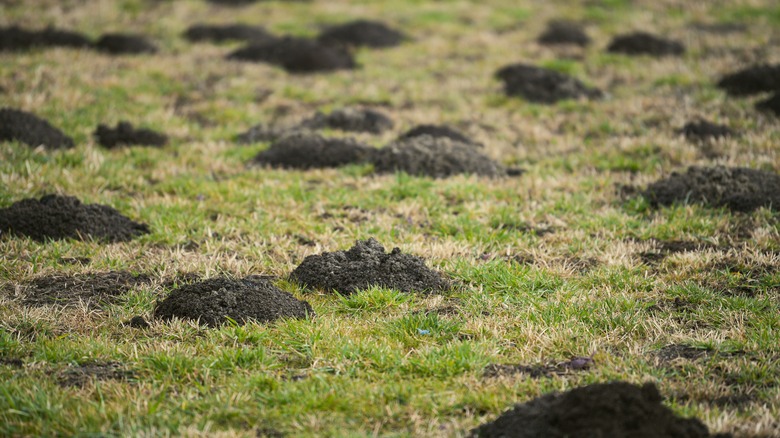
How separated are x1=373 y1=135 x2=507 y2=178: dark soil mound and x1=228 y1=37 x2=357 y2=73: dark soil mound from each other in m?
5.25

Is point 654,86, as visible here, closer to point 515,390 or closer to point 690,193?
point 690,193

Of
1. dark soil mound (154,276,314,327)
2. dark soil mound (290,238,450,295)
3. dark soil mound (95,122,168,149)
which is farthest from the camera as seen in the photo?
dark soil mound (95,122,168,149)

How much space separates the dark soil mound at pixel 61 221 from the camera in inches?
260

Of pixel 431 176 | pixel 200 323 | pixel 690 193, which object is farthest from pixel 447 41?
pixel 200 323

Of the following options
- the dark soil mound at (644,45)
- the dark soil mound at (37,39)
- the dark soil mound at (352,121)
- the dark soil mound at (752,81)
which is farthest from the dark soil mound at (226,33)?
the dark soil mound at (752,81)

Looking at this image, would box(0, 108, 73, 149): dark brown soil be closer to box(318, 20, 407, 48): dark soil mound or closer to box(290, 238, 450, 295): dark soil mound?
box(290, 238, 450, 295): dark soil mound

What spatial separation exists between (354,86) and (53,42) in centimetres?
676

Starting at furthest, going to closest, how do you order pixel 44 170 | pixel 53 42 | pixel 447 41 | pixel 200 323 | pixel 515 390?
pixel 447 41 → pixel 53 42 → pixel 44 170 → pixel 200 323 → pixel 515 390

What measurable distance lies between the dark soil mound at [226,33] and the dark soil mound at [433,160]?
7863 millimetres

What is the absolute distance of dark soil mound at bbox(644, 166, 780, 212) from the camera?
24.5 ft

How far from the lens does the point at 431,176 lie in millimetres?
8930

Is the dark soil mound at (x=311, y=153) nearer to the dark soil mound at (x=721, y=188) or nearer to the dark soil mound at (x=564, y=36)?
the dark soil mound at (x=721, y=188)

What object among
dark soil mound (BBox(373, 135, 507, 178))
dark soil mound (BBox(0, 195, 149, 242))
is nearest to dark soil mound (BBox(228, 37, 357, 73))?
dark soil mound (BBox(373, 135, 507, 178))

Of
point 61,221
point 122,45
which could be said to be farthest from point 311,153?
point 122,45
